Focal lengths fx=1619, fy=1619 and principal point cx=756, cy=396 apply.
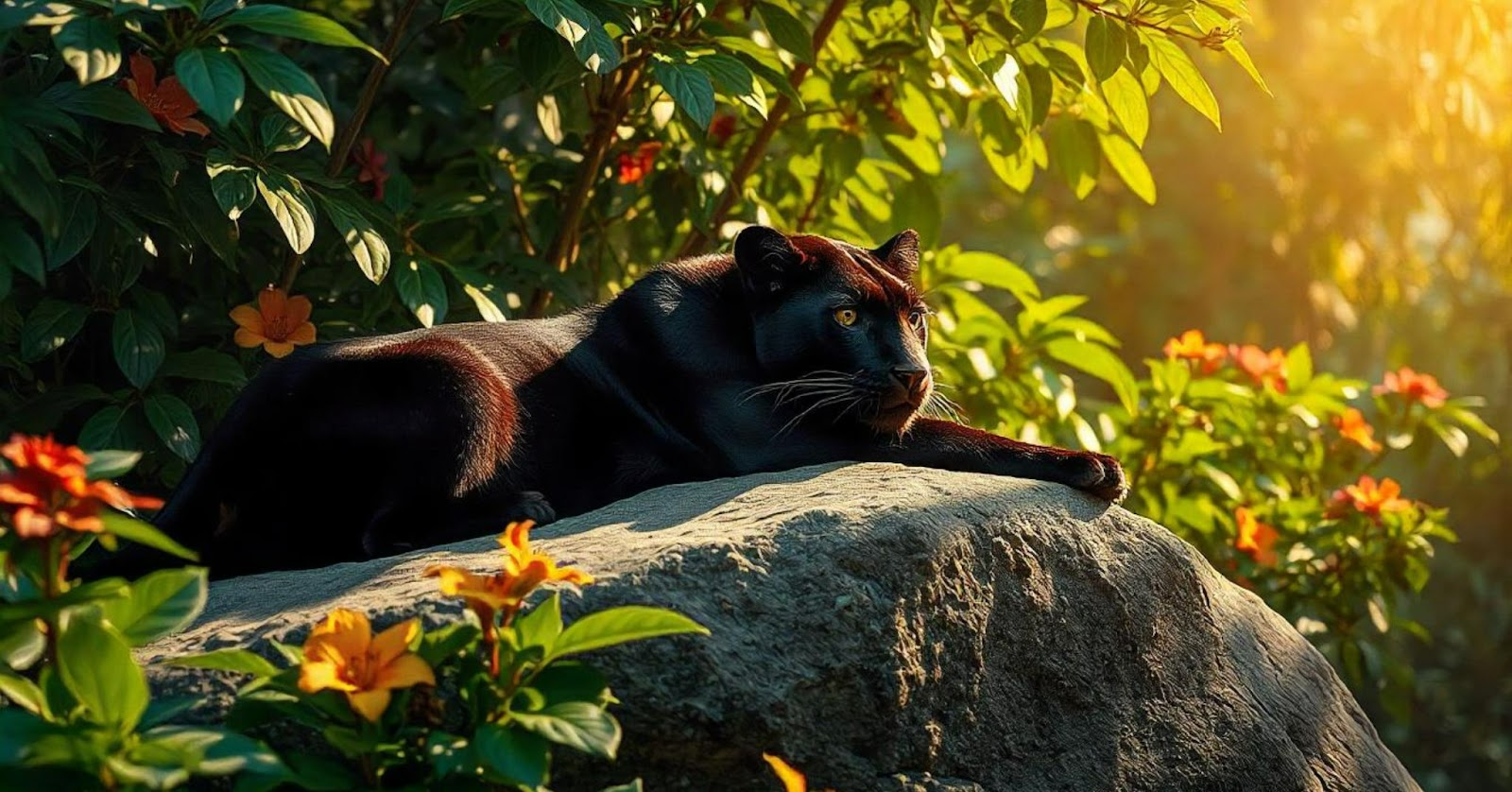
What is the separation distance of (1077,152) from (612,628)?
2.68 m

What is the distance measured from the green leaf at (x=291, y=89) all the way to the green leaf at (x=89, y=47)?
0.20 meters

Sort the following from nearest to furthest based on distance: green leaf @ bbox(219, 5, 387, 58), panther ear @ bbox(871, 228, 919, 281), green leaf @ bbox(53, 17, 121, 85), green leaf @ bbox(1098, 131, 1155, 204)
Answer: green leaf @ bbox(53, 17, 121, 85)
green leaf @ bbox(219, 5, 387, 58)
panther ear @ bbox(871, 228, 919, 281)
green leaf @ bbox(1098, 131, 1155, 204)

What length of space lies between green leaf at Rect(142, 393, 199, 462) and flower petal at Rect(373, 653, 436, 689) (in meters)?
1.45

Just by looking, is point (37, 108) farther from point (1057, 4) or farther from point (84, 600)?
point (1057, 4)

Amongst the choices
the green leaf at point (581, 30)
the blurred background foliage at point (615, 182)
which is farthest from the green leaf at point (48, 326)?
the green leaf at point (581, 30)

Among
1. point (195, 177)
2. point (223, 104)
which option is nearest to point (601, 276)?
point (195, 177)

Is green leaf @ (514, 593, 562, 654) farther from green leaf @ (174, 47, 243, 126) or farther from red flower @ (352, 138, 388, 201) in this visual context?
red flower @ (352, 138, 388, 201)

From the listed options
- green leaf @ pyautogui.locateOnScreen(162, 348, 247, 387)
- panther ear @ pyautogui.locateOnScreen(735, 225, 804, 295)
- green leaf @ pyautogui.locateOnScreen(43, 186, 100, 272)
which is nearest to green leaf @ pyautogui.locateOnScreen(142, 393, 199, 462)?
green leaf @ pyautogui.locateOnScreen(162, 348, 247, 387)

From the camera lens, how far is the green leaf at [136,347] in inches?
126

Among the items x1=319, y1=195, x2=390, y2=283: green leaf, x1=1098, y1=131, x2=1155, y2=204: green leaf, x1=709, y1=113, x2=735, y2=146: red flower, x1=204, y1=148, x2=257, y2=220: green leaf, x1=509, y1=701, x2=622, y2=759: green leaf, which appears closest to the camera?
x1=509, y1=701, x2=622, y2=759: green leaf

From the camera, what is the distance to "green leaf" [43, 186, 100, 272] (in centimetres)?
293

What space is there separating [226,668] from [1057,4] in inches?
104

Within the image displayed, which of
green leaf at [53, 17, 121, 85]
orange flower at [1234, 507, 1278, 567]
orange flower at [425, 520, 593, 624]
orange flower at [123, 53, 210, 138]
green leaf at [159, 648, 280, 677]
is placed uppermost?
green leaf at [53, 17, 121, 85]

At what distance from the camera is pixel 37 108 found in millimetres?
2492
